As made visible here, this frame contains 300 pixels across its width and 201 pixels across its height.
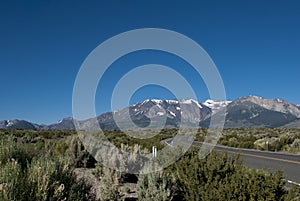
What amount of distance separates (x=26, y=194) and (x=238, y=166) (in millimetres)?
4885

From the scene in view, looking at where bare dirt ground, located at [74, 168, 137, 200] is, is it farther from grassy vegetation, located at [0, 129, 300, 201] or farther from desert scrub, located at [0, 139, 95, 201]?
desert scrub, located at [0, 139, 95, 201]

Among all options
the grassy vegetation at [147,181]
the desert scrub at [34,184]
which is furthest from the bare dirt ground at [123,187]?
the desert scrub at [34,184]

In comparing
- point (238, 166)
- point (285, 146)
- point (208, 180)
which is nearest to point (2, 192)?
point (208, 180)

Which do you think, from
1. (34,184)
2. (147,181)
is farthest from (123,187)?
(34,184)

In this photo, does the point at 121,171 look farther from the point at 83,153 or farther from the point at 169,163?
the point at 83,153

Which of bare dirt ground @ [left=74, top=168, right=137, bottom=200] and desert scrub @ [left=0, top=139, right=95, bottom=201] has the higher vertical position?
desert scrub @ [left=0, top=139, right=95, bottom=201]

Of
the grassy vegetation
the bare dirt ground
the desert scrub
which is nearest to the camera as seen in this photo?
the desert scrub

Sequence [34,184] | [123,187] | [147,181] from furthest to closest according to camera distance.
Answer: [123,187] < [147,181] < [34,184]

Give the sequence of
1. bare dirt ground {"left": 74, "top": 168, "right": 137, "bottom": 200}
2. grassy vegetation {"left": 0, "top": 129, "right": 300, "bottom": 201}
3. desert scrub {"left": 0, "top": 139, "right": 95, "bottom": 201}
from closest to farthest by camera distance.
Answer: desert scrub {"left": 0, "top": 139, "right": 95, "bottom": 201} < grassy vegetation {"left": 0, "top": 129, "right": 300, "bottom": 201} < bare dirt ground {"left": 74, "top": 168, "right": 137, "bottom": 200}

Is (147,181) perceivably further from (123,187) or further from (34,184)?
(34,184)

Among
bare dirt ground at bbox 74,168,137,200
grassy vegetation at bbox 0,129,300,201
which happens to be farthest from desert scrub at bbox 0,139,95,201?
bare dirt ground at bbox 74,168,137,200

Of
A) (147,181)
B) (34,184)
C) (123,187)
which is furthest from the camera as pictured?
(123,187)

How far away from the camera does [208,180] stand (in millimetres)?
7250

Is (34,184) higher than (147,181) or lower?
higher
